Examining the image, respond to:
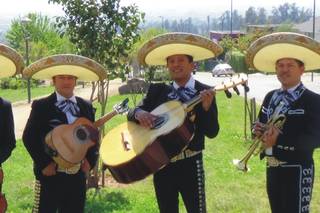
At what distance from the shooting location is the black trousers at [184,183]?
15.7 ft

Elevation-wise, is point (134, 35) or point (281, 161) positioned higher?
point (134, 35)

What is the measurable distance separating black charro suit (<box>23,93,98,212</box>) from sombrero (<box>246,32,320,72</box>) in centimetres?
176

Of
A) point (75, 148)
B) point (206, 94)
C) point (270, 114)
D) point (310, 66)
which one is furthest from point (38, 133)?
point (310, 66)

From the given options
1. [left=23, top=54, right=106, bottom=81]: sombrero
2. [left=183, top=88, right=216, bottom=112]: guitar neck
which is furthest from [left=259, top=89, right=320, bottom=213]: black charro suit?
[left=23, top=54, right=106, bottom=81]: sombrero

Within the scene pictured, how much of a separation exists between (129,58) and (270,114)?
13.7 ft

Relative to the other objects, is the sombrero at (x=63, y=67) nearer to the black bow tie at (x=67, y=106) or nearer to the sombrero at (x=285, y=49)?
the black bow tie at (x=67, y=106)

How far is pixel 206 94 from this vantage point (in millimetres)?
4551

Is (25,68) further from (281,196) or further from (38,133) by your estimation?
(281,196)

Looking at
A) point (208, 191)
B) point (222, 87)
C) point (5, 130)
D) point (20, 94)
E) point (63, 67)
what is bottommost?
point (20, 94)

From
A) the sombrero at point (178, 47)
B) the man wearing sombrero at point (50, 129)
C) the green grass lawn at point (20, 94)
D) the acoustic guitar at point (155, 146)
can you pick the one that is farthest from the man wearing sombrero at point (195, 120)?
the green grass lawn at point (20, 94)

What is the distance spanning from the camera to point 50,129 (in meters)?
4.86

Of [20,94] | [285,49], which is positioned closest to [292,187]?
[285,49]

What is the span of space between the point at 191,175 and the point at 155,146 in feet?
1.74

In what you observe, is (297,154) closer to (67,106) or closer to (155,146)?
(155,146)
